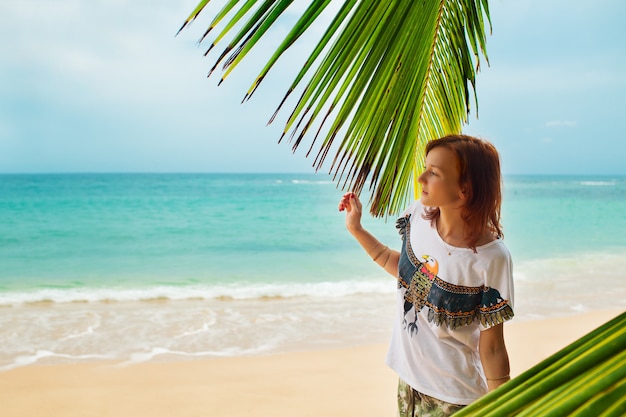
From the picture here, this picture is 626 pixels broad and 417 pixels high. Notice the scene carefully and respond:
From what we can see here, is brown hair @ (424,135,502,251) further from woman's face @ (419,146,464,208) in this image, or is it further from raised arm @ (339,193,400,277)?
raised arm @ (339,193,400,277)

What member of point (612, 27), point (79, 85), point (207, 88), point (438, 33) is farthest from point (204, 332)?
point (79, 85)

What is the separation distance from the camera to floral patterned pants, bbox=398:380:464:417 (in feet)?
4.95

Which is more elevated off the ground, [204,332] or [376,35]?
[376,35]

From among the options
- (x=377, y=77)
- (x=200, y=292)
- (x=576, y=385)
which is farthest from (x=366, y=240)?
(x=200, y=292)

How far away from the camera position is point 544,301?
7.32m

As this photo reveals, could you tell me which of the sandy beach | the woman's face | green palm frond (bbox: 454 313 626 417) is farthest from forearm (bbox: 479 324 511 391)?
the sandy beach

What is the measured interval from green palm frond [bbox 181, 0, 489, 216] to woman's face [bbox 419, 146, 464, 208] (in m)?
0.09

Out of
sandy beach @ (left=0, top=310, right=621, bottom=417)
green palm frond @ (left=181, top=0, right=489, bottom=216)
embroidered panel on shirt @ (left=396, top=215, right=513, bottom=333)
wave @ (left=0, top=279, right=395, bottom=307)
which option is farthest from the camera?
wave @ (left=0, top=279, right=395, bottom=307)

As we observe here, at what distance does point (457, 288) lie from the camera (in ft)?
4.76

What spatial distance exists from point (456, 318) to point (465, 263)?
144 mm

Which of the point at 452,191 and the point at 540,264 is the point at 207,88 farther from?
the point at 452,191

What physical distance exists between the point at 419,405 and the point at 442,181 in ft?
2.07

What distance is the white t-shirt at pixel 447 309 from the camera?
4.65ft

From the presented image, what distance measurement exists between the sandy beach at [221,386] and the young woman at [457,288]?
2.52m
